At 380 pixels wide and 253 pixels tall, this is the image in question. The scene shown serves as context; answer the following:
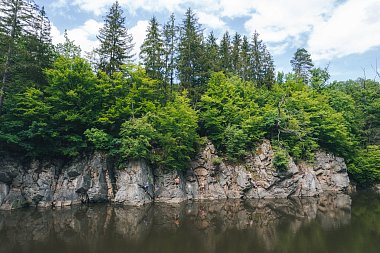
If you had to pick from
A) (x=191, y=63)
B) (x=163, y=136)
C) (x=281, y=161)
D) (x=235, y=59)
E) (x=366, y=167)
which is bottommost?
(x=366, y=167)

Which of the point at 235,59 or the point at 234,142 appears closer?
the point at 234,142

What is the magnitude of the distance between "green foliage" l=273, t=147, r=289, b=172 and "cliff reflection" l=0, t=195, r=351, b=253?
4613 millimetres

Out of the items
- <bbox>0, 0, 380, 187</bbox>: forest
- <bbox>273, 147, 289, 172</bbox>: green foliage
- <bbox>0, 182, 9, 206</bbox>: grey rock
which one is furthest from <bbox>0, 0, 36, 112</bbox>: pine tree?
<bbox>273, 147, 289, 172</bbox>: green foliage

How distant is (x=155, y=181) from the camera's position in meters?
24.1

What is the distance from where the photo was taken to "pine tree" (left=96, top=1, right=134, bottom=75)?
95.1 ft

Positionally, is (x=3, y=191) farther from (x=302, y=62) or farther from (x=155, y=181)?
(x=302, y=62)

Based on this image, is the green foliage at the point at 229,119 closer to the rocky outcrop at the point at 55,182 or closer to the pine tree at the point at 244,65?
the pine tree at the point at 244,65

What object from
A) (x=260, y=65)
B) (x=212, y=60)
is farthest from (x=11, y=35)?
(x=260, y=65)

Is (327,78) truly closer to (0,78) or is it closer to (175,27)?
(175,27)

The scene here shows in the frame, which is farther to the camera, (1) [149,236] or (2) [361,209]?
(2) [361,209]

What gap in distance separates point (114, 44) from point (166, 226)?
21633mm

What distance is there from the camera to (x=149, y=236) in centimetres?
1363

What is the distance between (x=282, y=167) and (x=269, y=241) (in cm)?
1564

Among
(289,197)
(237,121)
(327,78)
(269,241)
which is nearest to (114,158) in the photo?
(237,121)
